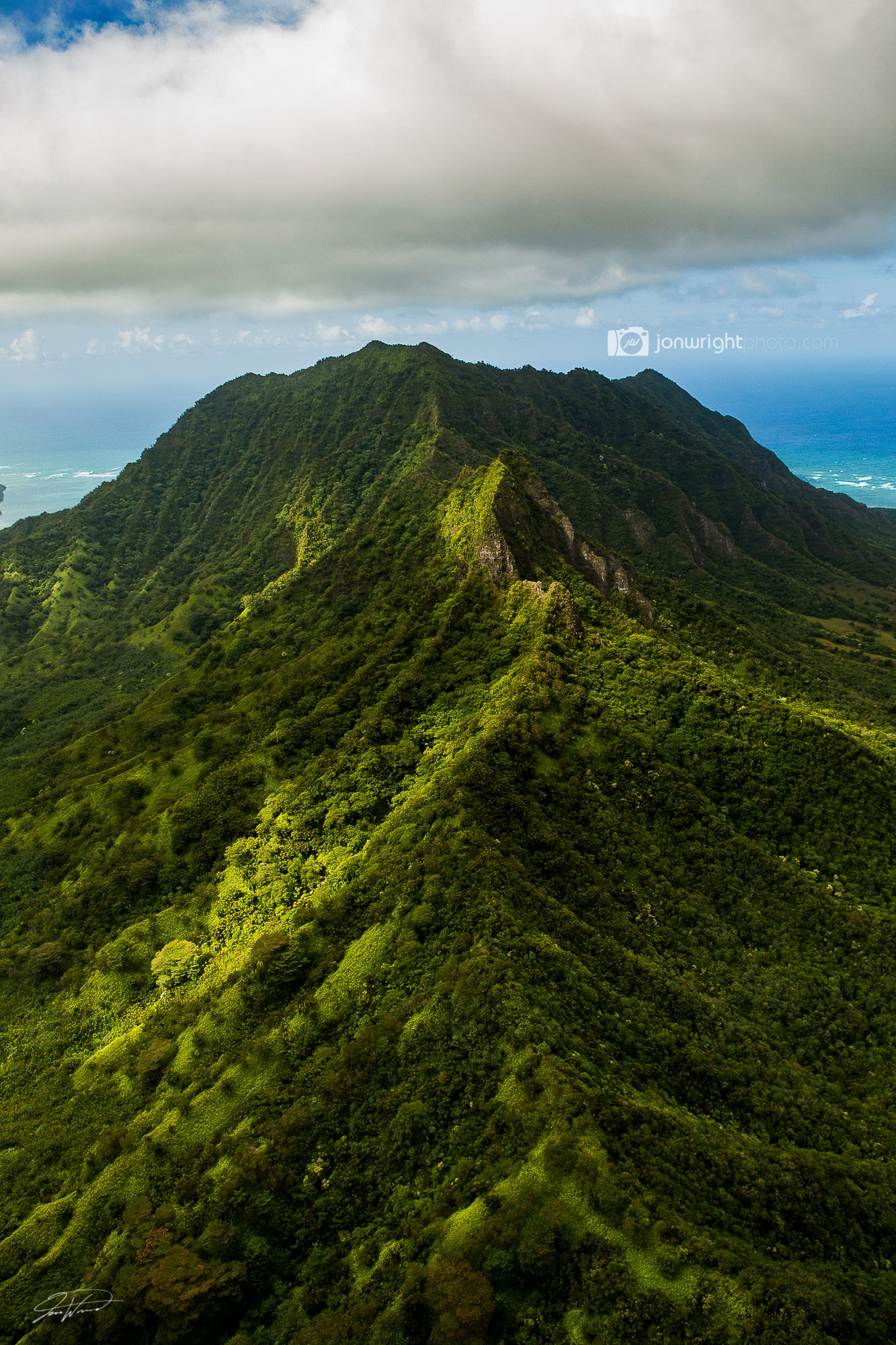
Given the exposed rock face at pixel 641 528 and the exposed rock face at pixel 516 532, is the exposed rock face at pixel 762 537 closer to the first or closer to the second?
the exposed rock face at pixel 641 528

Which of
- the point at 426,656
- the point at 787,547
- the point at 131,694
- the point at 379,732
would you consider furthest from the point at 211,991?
the point at 787,547

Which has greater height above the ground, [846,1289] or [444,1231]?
[444,1231]

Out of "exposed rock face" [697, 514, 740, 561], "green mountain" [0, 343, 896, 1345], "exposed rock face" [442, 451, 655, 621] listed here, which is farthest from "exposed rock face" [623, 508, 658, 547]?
"exposed rock face" [442, 451, 655, 621]

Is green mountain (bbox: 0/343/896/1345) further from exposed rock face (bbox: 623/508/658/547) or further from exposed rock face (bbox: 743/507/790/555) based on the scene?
exposed rock face (bbox: 743/507/790/555)

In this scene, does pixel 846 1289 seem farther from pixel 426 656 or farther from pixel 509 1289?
pixel 426 656
